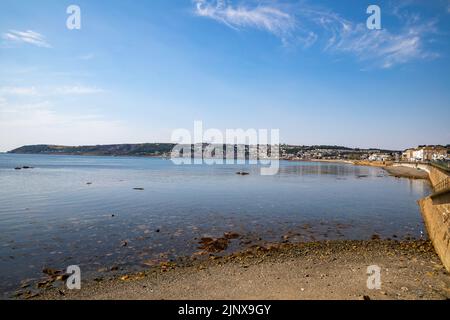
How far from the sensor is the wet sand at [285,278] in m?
11.2

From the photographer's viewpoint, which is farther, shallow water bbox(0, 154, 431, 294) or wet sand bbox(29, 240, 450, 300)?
shallow water bbox(0, 154, 431, 294)

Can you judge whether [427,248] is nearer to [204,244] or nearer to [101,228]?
[204,244]

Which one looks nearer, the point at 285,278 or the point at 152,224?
the point at 285,278

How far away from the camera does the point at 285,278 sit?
1279cm

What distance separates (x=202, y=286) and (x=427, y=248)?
1401cm

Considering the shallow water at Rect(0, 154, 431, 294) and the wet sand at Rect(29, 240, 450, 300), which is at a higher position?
the wet sand at Rect(29, 240, 450, 300)

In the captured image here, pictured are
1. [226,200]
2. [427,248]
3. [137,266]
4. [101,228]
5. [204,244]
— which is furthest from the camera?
[226,200]

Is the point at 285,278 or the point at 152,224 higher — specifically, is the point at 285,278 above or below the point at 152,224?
above

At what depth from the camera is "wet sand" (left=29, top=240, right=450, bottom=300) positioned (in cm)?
1123

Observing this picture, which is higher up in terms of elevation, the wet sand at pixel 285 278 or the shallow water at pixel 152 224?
the wet sand at pixel 285 278

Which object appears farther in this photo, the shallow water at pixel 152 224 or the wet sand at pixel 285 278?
the shallow water at pixel 152 224

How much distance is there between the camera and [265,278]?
42.0 feet
